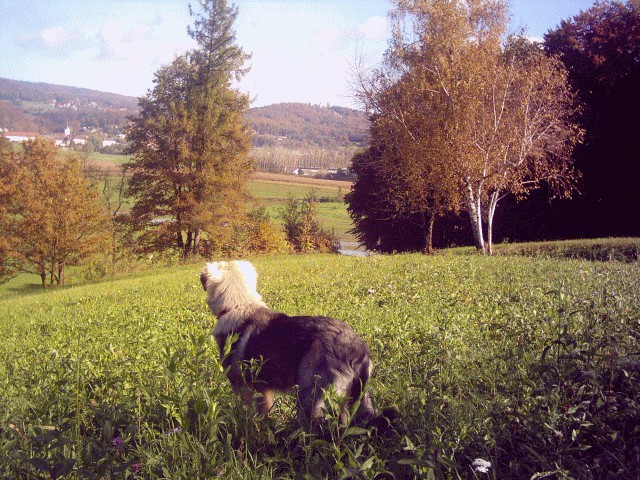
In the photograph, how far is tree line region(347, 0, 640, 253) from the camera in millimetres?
21500

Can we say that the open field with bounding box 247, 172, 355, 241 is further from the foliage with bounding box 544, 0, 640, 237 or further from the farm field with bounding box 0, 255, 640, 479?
the farm field with bounding box 0, 255, 640, 479

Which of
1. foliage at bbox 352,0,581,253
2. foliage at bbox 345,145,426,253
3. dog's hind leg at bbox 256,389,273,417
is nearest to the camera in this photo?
dog's hind leg at bbox 256,389,273,417

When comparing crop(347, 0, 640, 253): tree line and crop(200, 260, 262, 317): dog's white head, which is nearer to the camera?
crop(200, 260, 262, 317): dog's white head

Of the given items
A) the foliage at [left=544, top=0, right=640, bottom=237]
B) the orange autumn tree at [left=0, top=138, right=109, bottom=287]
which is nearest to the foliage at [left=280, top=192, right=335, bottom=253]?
the orange autumn tree at [left=0, top=138, right=109, bottom=287]

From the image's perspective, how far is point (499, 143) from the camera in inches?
843

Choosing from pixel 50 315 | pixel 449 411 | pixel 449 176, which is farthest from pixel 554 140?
pixel 449 411

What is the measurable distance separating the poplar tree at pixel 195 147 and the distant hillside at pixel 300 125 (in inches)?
2843

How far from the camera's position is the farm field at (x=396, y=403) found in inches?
110

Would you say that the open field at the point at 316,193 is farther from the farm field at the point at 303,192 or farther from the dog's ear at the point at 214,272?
the dog's ear at the point at 214,272

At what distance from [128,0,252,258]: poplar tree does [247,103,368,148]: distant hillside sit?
237ft

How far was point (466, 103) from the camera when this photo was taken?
21.5 meters

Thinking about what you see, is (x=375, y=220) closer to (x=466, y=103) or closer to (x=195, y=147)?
(x=195, y=147)

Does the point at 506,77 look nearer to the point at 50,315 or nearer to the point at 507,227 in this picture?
the point at 507,227

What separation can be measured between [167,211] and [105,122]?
255 feet
